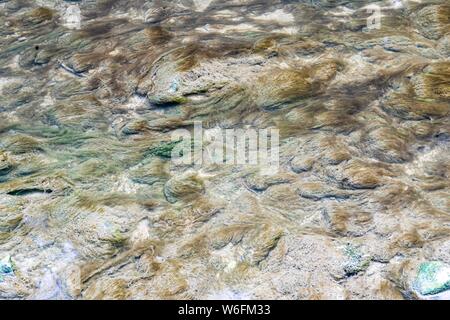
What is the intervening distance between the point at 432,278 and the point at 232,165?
1.86m

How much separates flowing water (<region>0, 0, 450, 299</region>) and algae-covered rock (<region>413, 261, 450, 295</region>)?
0.01m

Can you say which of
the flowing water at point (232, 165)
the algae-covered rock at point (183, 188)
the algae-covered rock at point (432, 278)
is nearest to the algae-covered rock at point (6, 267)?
the flowing water at point (232, 165)

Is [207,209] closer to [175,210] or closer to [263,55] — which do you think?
[175,210]

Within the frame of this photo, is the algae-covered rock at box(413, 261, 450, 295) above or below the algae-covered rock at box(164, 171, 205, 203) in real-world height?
below

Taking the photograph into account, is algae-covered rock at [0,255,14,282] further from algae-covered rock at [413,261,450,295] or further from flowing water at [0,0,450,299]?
algae-covered rock at [413,261,450,295]

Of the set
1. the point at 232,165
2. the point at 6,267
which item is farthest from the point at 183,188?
the point at 6,267

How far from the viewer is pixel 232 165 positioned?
14.2ft

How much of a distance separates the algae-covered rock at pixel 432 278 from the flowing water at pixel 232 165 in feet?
0.04

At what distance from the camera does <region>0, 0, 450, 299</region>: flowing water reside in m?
3.54

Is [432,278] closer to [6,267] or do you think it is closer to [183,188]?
[183,188]

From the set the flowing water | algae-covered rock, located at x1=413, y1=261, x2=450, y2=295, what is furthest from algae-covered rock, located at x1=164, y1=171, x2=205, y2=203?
algae-covered rock, located at x1=413, y1=261, x2=450, y2=295

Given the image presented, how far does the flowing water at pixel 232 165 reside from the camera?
3.54 meters

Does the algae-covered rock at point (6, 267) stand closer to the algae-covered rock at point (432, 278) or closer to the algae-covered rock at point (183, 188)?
the algae-covered rock at point (183, 188)
